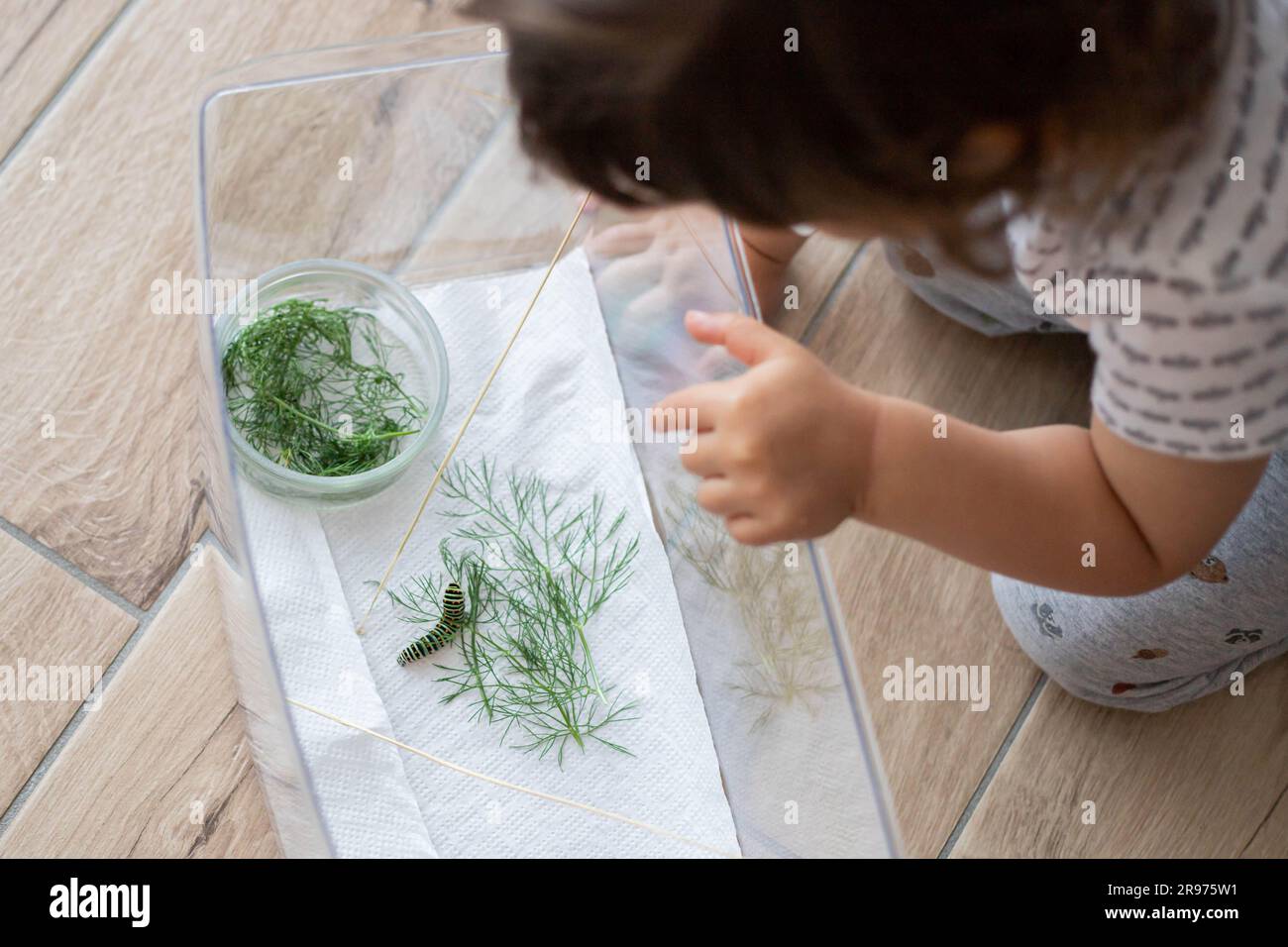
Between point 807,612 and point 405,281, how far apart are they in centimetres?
37

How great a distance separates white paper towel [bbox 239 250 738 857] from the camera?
2.27 ft

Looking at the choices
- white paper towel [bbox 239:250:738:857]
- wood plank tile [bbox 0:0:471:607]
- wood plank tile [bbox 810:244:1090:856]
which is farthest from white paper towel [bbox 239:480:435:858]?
wood plank tile [bbox 810:244:1090:856]

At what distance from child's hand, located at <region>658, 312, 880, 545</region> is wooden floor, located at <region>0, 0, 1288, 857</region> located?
28 centimetres

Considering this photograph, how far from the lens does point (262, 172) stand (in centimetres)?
73

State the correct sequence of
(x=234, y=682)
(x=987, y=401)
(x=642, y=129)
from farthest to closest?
1. (x=987, y=401)
2. (x=234, y=682)
3. (x=642, y=129)

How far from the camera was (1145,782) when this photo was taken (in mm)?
816

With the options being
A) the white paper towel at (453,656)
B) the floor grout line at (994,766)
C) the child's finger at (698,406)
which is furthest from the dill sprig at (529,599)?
the floor grout line at (994,766)

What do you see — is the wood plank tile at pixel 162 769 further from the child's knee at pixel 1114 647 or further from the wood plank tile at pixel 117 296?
the child's knee at pixel 1114 647

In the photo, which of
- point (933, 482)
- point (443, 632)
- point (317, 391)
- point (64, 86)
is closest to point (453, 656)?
point (443, 632)

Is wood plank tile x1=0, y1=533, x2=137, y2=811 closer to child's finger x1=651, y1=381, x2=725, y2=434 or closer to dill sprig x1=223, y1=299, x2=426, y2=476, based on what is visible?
dill sprig x1=223, y1=299, x2=426, y2=476

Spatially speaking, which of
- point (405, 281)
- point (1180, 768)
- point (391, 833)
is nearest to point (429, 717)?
point (391, 833)

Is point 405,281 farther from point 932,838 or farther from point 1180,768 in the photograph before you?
point 1180,768
